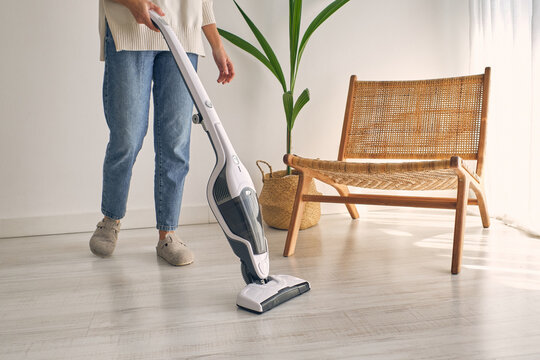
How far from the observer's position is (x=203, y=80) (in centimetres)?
221

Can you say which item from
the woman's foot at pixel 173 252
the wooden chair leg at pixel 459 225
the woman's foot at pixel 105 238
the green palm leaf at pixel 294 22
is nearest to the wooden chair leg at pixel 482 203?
the wooden chair leg at pixel 459 225

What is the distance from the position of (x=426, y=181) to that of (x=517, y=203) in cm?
71

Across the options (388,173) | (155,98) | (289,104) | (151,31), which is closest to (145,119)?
(155,98)

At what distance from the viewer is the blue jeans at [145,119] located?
4.79 feet

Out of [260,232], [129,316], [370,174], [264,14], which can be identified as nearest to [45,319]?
[129,316]

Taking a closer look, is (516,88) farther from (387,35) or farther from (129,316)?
(129,316)

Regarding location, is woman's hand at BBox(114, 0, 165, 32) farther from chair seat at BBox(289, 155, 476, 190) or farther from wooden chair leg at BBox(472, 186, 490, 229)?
wooden chair leg at BBox(472, 186, 490, 229)

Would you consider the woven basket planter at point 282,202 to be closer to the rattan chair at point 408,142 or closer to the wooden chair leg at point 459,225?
the rattan chair at point 408,142

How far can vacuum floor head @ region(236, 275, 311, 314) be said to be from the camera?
3.79 ft

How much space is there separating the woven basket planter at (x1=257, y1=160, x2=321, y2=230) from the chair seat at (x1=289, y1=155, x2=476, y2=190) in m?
0.31

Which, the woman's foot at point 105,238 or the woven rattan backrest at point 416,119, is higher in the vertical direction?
the woven rattan backrest at point 416,119

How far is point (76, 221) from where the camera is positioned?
2113 millimetres

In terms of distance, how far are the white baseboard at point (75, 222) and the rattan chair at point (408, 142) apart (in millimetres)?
707

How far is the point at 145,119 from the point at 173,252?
0.44 m
